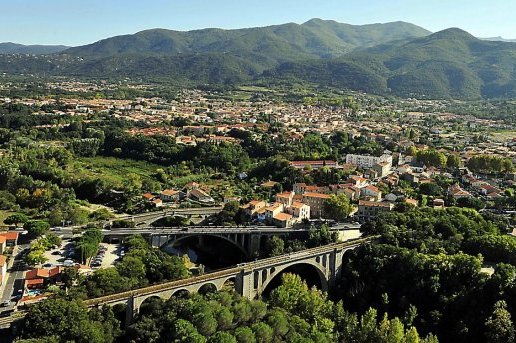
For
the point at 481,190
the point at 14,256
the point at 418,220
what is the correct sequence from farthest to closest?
the point at 481,190
the point at 418,220
the point at 14,256

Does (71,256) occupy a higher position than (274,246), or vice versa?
(71,256)

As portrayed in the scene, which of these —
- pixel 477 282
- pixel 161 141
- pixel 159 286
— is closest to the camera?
pixel 159 286

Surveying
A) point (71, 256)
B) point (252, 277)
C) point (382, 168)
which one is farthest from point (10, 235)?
point (382, 168)

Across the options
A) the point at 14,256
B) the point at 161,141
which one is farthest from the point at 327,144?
the point at 14,256

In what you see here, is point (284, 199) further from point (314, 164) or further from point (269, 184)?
point (314, 164)

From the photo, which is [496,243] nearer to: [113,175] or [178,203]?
[178,203]

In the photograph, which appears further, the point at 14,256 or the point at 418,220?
the point at 418,220
